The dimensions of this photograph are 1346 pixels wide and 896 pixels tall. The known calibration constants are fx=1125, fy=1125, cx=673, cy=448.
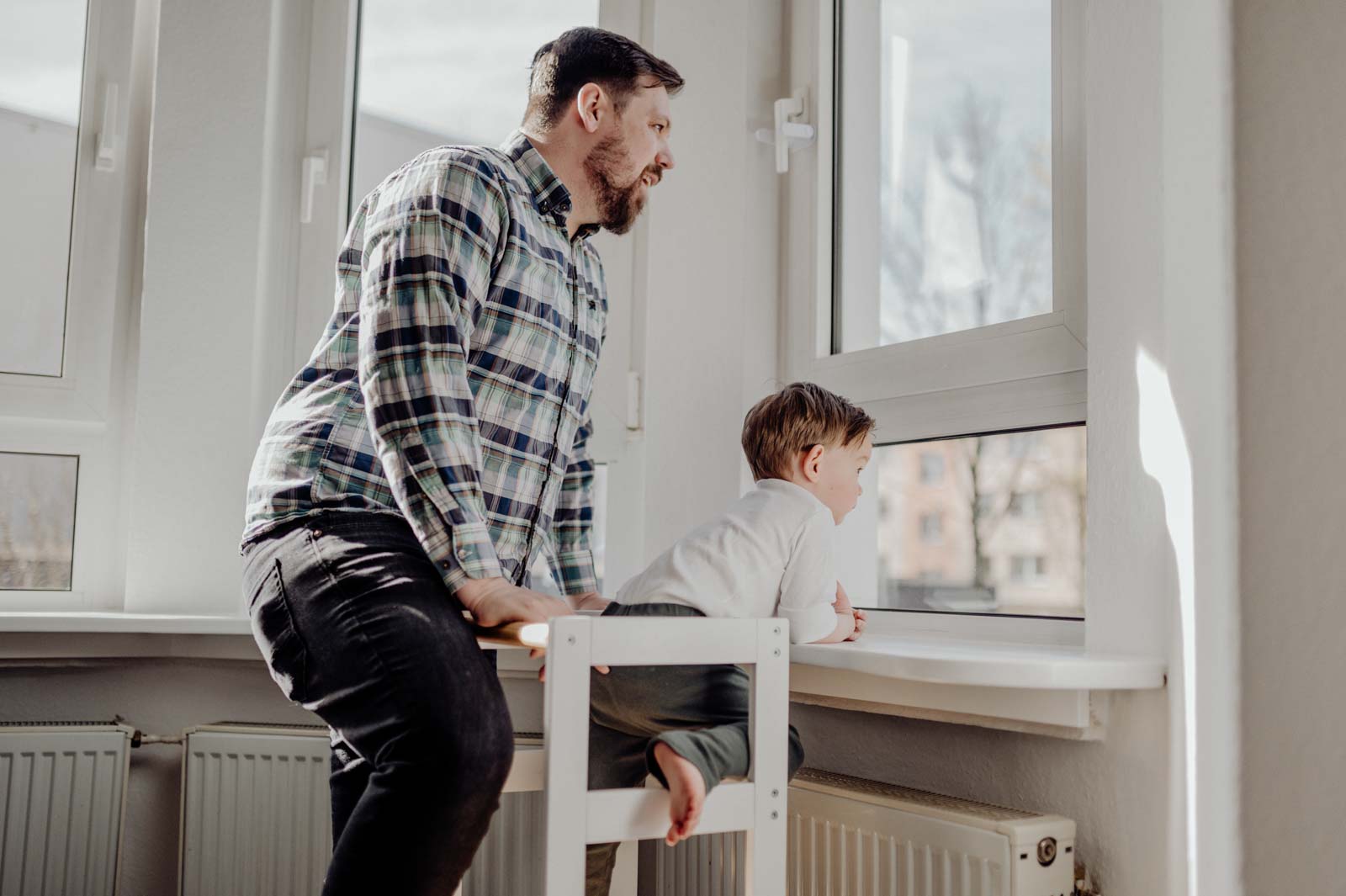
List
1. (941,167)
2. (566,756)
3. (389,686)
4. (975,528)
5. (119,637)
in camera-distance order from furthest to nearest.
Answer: (119,637)
(941,167)
(975,528)
(566,756)
(389,686)

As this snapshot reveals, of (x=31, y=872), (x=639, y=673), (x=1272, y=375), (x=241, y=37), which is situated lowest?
(x=31, y=872)

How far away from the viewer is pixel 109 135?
2.21m

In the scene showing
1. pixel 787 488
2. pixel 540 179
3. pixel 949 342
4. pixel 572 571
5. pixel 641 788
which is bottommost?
pixel 641 788

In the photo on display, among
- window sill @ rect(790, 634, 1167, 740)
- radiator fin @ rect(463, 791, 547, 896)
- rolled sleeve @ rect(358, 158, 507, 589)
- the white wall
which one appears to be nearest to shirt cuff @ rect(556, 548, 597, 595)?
window sill @ rect(790, 634, 1167, 740)

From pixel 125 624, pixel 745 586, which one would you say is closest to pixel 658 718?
pixel 745 586

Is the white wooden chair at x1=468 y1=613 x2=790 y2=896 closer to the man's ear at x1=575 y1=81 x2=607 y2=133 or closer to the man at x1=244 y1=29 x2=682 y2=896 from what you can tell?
the man at x1=244 y1=29 x2=682 y2=896

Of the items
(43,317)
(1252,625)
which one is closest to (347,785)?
(1252,625)

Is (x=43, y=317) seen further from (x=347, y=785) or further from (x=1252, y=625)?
(x=1252, y=625)

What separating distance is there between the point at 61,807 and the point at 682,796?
1345 millimetres

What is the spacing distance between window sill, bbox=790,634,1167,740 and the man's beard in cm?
63

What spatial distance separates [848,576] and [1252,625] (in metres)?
0.75

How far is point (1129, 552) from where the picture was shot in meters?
1.38

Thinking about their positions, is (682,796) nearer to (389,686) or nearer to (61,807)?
(389,686)

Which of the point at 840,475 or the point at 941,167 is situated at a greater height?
the point at 941,167
